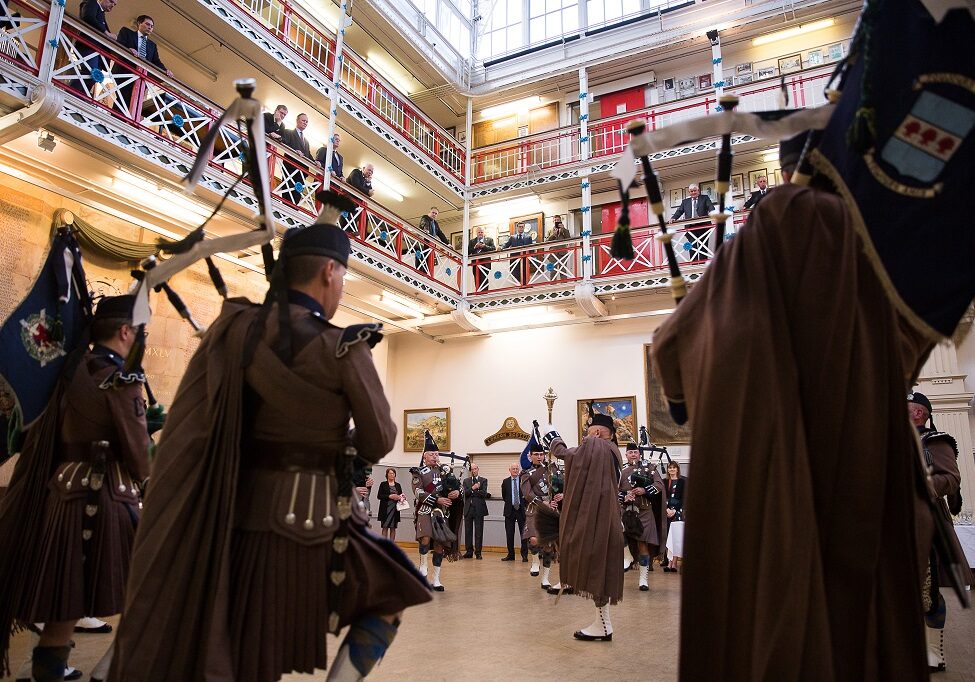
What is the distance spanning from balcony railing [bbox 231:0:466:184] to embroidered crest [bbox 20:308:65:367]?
8993 millimetres

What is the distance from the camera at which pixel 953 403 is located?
11.4 metres

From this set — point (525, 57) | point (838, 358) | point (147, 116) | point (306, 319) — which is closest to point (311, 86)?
point (147, 116)

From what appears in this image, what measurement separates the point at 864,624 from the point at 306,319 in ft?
6.14

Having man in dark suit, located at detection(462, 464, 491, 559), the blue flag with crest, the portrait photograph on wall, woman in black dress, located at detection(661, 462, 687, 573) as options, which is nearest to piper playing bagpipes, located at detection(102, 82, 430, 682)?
the blue flag with crest

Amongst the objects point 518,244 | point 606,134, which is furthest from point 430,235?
point 606,134

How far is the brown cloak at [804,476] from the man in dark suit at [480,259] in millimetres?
13796

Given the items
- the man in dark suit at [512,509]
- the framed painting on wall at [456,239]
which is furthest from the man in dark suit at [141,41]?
the man in dark suit at [512,509]

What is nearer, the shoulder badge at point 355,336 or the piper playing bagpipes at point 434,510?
the shoulder badge at point 355,336

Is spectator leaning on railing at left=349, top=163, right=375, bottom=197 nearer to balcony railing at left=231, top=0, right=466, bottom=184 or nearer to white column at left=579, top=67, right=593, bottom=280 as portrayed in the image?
balcony railing at left=231, top=0, right=466, bottom=184

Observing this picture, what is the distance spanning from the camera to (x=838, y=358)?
4.92ft

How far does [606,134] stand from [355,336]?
583 inches

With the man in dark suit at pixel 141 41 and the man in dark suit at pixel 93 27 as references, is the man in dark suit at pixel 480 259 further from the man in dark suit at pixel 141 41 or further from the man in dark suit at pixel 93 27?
the man in dark suit at pixel 93 27

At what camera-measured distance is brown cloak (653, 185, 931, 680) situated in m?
1.38

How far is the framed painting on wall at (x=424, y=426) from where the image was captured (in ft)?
52.1
